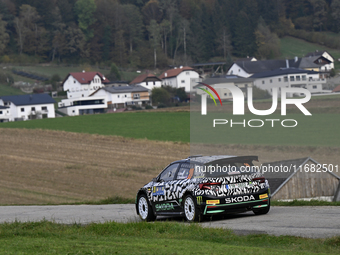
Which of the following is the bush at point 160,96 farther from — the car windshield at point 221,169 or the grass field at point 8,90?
the car windshield at point 221,169

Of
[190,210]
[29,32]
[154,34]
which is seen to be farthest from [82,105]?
[190,210]

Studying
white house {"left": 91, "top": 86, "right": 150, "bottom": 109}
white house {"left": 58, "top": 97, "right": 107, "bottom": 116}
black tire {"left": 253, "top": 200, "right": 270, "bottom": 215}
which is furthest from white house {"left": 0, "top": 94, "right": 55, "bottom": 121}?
black tire {"left": 253, "top": 200, "right": 270, "bottom": 215}

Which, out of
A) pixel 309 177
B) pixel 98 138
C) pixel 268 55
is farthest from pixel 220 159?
pixel 268 55

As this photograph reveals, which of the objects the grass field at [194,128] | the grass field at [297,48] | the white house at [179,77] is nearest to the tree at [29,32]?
the white house at [179,77]

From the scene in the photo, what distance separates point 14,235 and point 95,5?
635 ft

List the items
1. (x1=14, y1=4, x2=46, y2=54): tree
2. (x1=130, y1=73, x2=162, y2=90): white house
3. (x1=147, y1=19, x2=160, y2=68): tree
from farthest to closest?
(x1=147, y1=19, x2=160, y2=68): tree < (x1=14, y1=4, x2=46, y2=54): tree < (x1=130, y1=73, x2=162, y2=90): white house

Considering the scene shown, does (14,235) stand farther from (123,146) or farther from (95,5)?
(95,5)

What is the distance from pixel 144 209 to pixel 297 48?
6685 inches

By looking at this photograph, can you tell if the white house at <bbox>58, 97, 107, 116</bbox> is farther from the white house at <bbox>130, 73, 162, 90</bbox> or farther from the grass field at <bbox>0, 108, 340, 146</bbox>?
the grass field at <bbox>0, 108, 340, 146</bbox>

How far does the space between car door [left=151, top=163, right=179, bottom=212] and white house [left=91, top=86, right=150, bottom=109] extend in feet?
359

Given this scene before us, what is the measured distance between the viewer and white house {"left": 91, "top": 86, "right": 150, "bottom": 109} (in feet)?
405

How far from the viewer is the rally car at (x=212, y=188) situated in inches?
490

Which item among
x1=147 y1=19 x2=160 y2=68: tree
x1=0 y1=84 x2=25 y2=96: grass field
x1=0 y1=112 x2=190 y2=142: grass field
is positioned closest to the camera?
x1=0 y1=112 x2=190 y2=142: grass field

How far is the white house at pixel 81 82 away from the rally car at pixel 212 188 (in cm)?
12365
